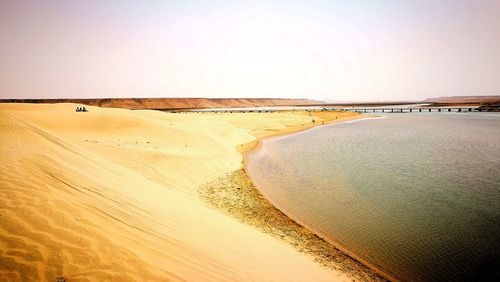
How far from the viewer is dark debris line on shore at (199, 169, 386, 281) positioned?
6561 millimetres

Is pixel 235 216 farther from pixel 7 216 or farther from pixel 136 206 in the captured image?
pixel 7 216

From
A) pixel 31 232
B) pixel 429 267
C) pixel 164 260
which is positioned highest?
pixel 31 232

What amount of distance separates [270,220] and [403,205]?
5.52m

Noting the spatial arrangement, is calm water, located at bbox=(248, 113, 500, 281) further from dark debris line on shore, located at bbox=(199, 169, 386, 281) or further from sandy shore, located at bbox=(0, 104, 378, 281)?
sandy shore, located at bbox=(0, 104, 378, 281)

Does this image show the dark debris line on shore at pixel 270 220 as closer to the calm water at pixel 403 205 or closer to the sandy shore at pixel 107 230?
the sandy shore at pixel 107 230

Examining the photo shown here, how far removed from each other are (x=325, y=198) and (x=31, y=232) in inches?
386

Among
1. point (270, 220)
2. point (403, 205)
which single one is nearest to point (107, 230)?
point (270, 220)

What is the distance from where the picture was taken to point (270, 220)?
29.1 feet

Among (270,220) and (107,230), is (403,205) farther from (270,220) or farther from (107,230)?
(107,230)

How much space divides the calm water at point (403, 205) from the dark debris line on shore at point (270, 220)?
1.79 feet

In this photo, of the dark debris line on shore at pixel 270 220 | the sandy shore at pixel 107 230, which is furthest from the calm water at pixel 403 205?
the sandy shore at pixel 107 230

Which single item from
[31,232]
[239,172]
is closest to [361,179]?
[239,172]

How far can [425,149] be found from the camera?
2341 centimetres

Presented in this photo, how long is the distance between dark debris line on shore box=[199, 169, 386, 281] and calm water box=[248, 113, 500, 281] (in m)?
0.54
